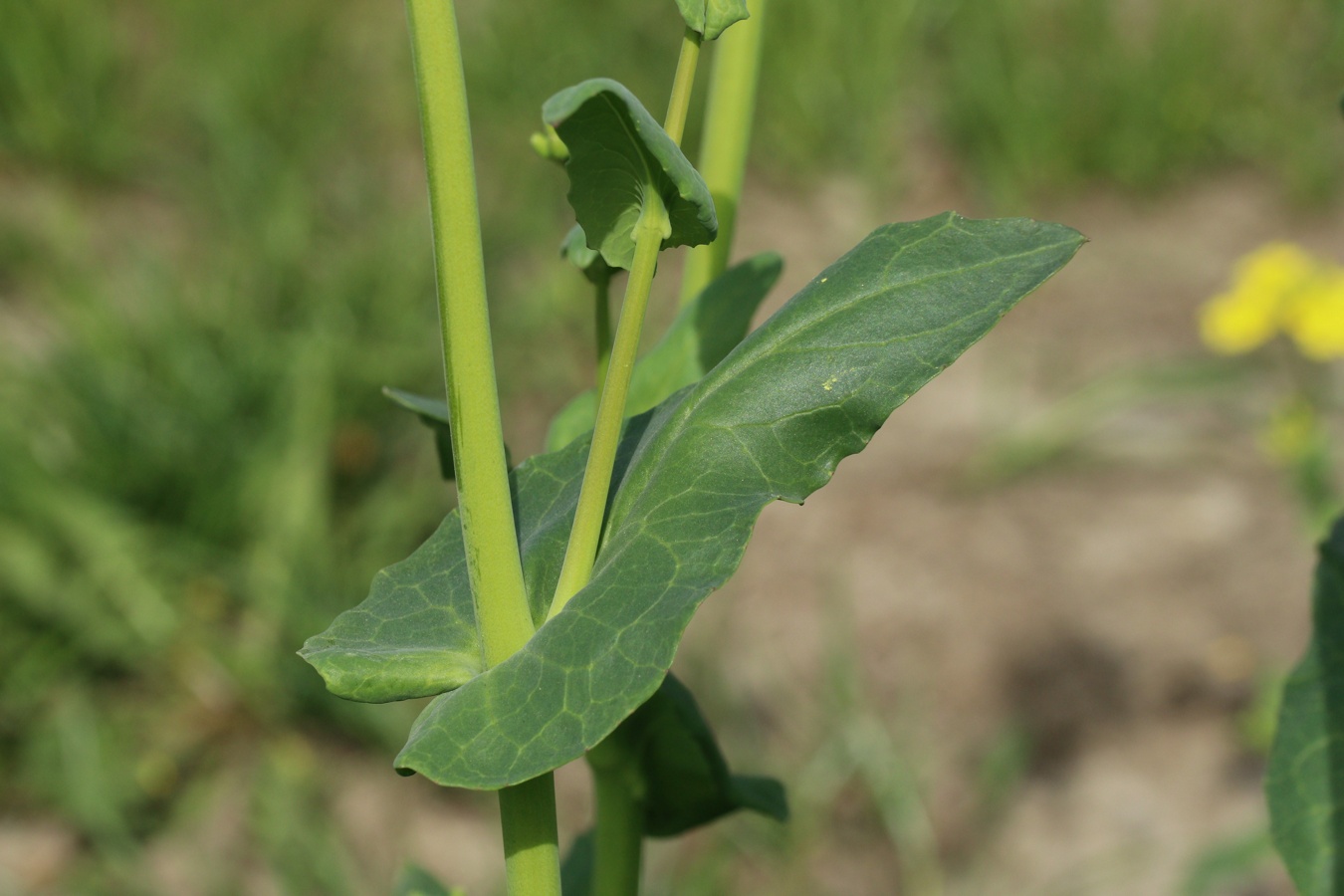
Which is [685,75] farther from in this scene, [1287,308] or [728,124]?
[1287,308]

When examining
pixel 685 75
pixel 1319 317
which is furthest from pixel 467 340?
pixel 1319 317

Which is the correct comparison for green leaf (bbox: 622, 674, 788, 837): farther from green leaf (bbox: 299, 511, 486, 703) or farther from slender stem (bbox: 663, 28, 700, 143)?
slender stem (bbox: 663, 28, 700, 143)

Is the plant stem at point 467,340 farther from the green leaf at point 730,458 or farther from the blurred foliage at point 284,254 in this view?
the blurred foliage at point 284,254

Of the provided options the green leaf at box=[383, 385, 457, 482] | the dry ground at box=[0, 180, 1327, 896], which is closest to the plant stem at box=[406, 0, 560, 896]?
the green leaf at box=[383, 385, 457, 482]

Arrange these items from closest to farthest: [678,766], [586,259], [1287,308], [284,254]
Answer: [586,259] → [678,766] → [1287,308] → [284,254]

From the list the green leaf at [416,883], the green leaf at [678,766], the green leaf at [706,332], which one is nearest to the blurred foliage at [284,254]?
the green leaf at [416,883]
